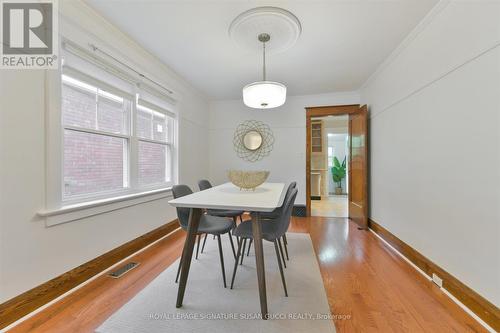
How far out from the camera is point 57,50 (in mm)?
1641

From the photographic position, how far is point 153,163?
2.99 meters

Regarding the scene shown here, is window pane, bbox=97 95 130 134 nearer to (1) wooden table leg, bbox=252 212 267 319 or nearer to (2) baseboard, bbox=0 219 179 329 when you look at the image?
(2) baseboard, bbox=0 219 179 329

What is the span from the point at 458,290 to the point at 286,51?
9.28 ft

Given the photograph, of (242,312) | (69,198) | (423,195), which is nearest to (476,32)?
(423,195)

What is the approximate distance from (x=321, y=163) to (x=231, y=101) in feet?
11.6

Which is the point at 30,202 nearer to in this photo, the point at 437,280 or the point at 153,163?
the point at 153,163

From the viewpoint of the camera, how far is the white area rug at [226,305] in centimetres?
135

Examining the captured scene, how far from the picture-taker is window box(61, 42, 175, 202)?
1827 mm

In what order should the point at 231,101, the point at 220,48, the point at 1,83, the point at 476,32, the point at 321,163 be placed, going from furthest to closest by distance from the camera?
the point at 321,163
the point at 231,101
the point at 220,48
the point at 476,32
the point at 1,83

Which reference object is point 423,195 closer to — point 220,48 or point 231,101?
point 220,48

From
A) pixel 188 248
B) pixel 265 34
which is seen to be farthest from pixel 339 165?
pixel 188 248

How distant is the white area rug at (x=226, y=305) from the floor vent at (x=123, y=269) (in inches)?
15.3

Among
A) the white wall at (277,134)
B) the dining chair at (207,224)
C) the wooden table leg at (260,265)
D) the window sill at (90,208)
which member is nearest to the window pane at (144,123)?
the window sill at (90,208)

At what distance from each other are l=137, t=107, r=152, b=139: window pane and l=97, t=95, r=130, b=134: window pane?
0.65ft
